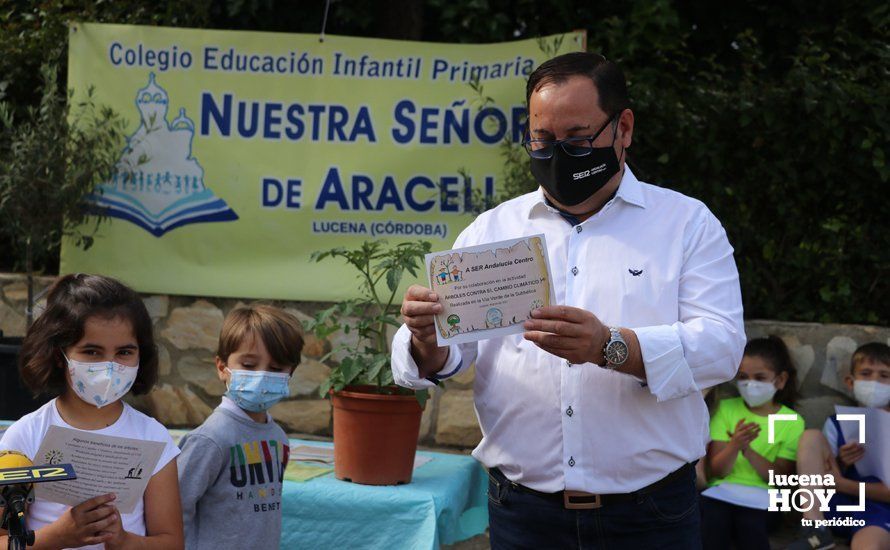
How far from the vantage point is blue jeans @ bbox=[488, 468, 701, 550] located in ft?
7.80

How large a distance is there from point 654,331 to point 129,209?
4.25 m

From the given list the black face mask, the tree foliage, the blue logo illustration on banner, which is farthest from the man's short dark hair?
the blue logo illustration on banner

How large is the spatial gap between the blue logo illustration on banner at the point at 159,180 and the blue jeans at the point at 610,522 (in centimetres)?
368

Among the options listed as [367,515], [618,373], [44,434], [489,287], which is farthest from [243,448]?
[618,373]

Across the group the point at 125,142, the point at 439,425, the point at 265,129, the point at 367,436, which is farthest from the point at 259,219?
the point at 367,436

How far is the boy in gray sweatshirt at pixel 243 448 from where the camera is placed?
319cm

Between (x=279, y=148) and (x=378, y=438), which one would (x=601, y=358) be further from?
(x=279, y=148)

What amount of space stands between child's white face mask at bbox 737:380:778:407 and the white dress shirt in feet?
8.58

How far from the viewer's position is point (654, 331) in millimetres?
2258

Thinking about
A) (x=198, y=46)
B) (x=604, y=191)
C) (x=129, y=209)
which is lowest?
(x=604, y=191)

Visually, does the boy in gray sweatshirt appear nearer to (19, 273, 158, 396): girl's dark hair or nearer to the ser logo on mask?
(19, 273, 158, 396): girl's dark hair

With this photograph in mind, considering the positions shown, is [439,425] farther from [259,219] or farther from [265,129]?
[265,129]

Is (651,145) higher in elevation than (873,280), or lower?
higher

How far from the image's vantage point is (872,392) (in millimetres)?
4883
